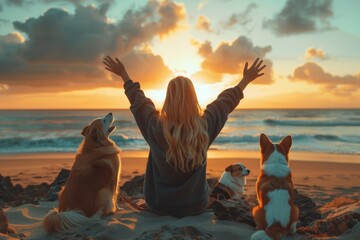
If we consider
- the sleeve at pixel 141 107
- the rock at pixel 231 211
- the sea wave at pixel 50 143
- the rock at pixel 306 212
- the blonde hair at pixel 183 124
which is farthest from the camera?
the sea wave at pixel 50 143

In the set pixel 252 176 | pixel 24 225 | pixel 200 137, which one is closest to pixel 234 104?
pixel 200 137

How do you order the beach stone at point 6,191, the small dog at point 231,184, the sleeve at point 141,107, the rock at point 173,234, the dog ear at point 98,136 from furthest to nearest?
the beach stone at point 6,191 < the small dog at point 231,184 < the dog ear at point 98,136 < the sleeve at point 141,107 < the rock at point 173,234

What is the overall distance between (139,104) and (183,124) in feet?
2.05

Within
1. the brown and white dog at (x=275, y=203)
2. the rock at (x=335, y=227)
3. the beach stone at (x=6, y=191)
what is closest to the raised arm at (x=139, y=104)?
the brown and white dog at (x=275, y=203)

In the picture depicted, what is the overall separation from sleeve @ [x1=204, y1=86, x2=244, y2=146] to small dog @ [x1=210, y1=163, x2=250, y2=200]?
210 cm

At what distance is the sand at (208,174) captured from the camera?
4.14 m

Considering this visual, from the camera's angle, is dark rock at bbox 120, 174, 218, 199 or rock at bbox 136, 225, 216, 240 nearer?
rock at bbox 136, 225, 216, 240

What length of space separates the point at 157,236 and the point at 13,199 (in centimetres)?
522

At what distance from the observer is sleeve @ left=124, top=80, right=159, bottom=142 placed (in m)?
4.27

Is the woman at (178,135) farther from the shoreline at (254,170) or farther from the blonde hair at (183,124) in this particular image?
the shoreline at (254,170)

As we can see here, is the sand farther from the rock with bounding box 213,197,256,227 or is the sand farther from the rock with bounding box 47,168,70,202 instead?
the rock with bounding box 47,168,70,202

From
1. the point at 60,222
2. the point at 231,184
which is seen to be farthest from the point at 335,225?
the point at 60,222

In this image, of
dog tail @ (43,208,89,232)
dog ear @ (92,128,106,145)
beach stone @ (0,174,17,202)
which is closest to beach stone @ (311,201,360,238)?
dog tail @ (43,208,89,232)

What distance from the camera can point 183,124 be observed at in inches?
158
